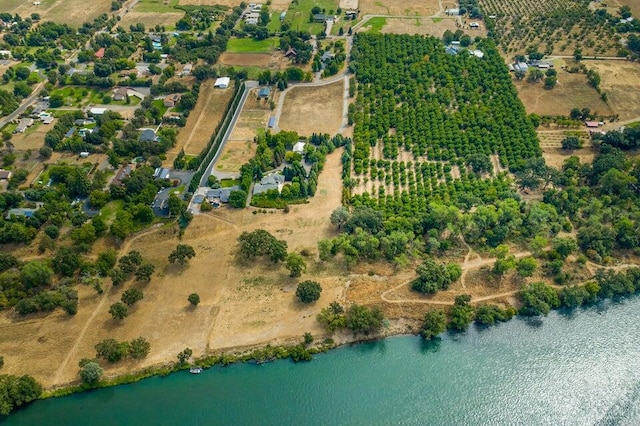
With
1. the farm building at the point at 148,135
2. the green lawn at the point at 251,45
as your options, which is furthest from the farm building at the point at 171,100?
the green lawn at the point at 251,45

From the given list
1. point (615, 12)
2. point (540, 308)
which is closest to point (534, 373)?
point (540, 308)

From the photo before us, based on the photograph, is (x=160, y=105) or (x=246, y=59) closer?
(x=160, y=105)

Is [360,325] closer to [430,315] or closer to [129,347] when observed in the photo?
[430,315]

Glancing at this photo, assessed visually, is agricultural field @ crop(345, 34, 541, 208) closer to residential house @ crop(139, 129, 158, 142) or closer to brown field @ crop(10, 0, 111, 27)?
residential house @ crop(139, 129, 158, 142)

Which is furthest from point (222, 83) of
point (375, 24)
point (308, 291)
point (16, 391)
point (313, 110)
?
point (16, 391)

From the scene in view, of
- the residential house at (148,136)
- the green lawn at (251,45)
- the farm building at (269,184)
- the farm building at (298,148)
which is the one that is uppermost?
the green lawn at (251,45)

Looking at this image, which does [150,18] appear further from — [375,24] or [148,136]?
[375,24]

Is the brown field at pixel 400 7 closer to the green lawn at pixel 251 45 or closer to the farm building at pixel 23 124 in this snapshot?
the green lawn at pixel 251 45
